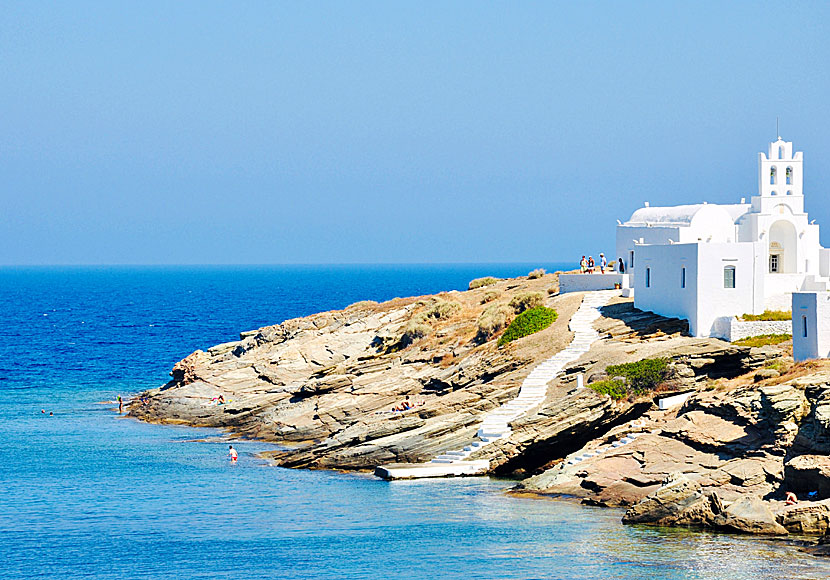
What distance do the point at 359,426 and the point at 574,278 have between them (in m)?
21.8

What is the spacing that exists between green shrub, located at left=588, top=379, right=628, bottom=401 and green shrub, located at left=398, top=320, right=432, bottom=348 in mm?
19523

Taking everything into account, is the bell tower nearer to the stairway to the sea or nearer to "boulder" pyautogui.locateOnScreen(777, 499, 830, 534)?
the stairway to the sea

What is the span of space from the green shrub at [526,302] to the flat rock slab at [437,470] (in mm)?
19894

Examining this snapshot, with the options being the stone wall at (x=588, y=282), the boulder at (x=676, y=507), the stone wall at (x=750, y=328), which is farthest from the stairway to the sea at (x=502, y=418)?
the boulder at (x=676, y=507)

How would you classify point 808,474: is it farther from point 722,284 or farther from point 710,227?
point 710,227

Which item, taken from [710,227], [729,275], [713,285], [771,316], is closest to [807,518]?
[771,316]

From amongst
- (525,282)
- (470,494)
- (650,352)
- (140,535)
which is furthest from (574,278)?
(140,535)

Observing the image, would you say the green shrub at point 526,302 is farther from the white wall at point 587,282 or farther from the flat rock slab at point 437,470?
the flat rock slab at point 437,470

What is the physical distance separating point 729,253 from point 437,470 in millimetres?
18997

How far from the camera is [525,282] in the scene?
77688 mm

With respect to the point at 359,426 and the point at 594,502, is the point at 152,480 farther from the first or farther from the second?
the point at 594,502

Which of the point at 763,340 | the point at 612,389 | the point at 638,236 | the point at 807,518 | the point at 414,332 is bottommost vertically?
the point at 807,518

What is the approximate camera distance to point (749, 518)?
35594 mm

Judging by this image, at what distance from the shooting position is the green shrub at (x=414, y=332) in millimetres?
66812
